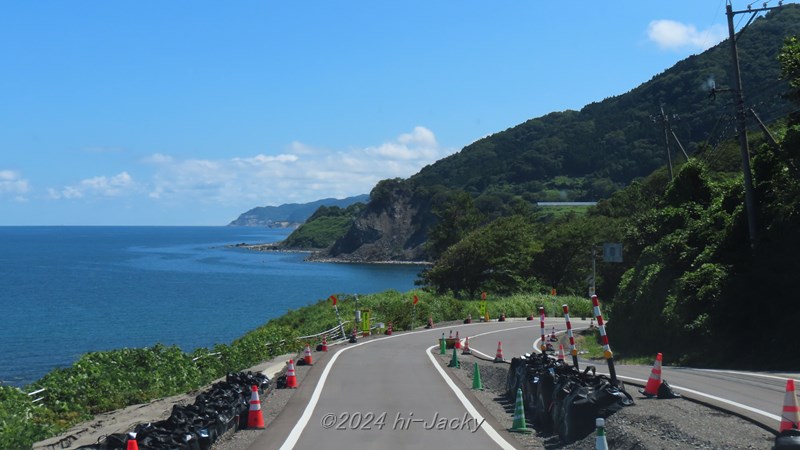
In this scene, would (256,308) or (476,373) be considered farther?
(256,308)

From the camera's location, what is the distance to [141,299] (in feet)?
291

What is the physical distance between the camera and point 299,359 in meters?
23.5

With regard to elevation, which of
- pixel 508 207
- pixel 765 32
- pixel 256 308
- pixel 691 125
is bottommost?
pixel 256 308

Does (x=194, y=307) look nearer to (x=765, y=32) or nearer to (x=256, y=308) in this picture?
(x=256, y=308)

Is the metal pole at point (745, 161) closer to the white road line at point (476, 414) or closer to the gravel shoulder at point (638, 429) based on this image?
the white road line at point (476, 414)

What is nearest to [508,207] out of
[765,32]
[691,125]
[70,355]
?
[691,125]

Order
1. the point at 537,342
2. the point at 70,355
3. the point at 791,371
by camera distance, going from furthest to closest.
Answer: the point at 70,355
the point at 537,342
the point at 791,371

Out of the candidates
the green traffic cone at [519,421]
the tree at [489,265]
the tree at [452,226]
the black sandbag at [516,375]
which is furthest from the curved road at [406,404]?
the tree at [452,226]

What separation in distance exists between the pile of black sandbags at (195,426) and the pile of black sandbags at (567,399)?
15.5 feet

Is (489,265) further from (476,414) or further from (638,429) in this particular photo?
(638,429)

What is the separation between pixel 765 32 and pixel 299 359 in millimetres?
154834

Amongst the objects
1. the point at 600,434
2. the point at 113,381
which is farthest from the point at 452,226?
the point at 600,434

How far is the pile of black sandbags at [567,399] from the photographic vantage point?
10.6 meters

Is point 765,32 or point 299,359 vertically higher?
point 765,32
